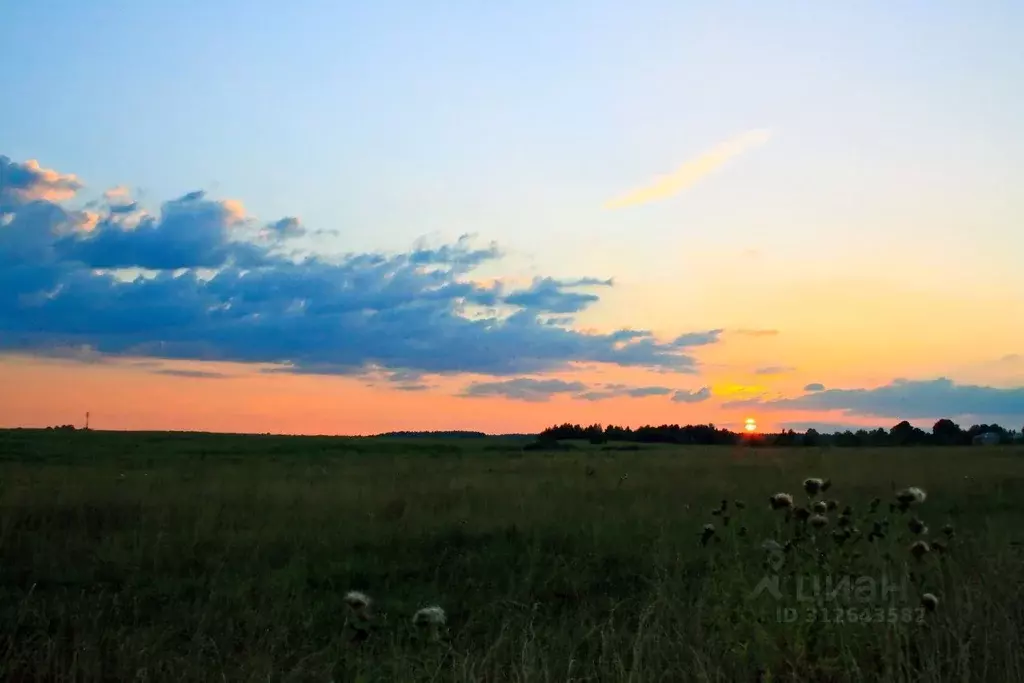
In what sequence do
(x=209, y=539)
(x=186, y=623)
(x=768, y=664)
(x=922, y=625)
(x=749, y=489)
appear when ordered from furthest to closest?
(x=749, y=489) < (x=209, y=539) < (x=186, y=623) < (x=922, y=625) < (x=768, y=664)

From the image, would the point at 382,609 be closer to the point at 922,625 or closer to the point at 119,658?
the point at 119,658

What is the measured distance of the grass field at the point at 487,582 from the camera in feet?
18.1

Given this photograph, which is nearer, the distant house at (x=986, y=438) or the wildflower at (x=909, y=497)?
the wildflower at (x=909, y=497)

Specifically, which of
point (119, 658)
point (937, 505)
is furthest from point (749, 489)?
point (119, 658)

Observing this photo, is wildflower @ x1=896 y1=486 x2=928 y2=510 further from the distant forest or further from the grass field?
the distant forest

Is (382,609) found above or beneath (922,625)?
beneath

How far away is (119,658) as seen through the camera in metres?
6.94

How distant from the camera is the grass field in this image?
5504 millimetres

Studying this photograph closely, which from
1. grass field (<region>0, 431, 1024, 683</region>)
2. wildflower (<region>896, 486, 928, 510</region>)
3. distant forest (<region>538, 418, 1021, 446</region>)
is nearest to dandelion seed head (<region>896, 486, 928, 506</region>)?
wildflower (<region>896, 486, 928, 510</region>)

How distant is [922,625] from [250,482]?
16553 millimetres

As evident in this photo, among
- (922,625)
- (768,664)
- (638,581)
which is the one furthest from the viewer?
(638,581)

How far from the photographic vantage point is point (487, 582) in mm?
10609

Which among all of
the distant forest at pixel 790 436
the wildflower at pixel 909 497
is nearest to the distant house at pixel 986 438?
the distant forest at pixel 790 436

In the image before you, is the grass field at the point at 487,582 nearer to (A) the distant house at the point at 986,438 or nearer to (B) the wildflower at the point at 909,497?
(B) the wildflower at the point at 909,497
